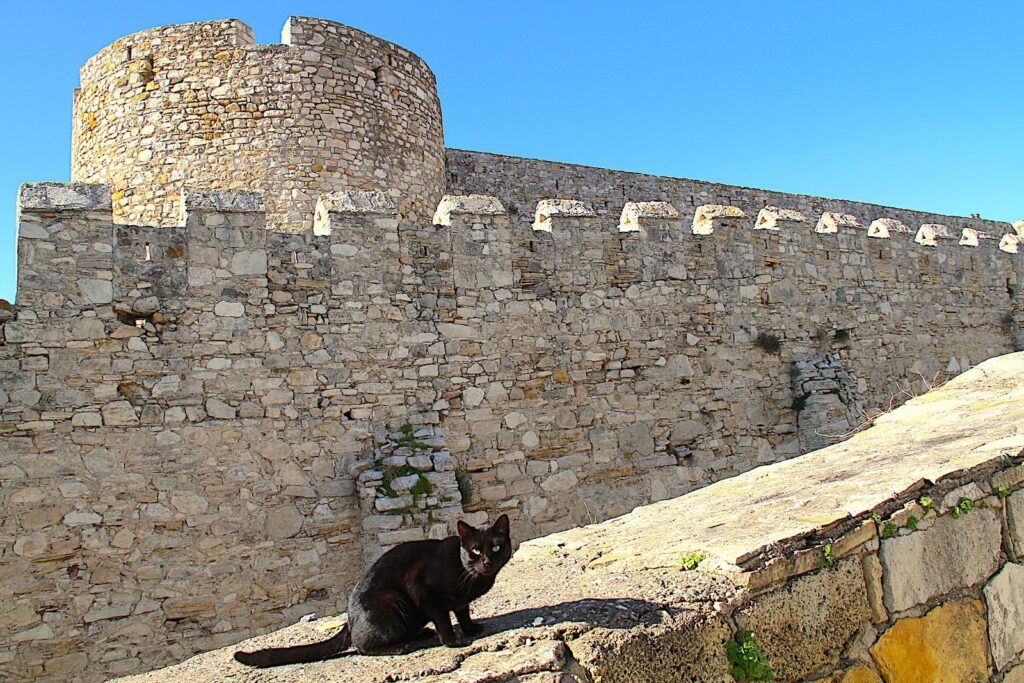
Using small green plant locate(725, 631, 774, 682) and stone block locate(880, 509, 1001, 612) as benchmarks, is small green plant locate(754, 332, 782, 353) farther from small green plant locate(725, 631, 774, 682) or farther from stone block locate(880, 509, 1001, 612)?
small green plant locate(725, 631, 774, 682)

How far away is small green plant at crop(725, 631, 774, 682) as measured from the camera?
2.51 metres

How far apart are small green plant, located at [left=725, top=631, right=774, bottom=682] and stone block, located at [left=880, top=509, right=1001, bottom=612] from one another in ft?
1.99

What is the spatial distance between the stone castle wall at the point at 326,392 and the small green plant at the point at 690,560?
4019 millimetres

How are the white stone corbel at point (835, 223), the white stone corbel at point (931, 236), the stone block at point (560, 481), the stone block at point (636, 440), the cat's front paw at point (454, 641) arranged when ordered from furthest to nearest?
the white stone corbel at point (931, 236) → the white stone corbel at point (835, 223) → the stone block at point (636, 440) → the stone block at point (560, 481) → the cat's front paw at point (454, 641)

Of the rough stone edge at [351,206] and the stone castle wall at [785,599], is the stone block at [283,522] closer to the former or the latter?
the rough stone edge at [351,206]

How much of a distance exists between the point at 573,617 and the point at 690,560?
0.50 m

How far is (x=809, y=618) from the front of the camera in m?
2.67


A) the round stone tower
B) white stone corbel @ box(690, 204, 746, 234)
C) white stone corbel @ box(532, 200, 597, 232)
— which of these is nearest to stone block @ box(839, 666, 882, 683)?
white stone corbel @ box(532, 200, 597, 232)

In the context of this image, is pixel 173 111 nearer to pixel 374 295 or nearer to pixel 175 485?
pixel 374 295

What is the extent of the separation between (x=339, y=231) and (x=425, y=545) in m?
4.85

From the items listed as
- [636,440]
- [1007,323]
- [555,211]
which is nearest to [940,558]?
[636,440]

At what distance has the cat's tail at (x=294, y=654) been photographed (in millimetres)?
2902

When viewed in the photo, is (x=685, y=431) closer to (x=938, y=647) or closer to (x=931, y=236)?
(x=931, y=236)

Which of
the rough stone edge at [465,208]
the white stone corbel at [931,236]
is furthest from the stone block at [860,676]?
the white stone corbel at [931,236]
